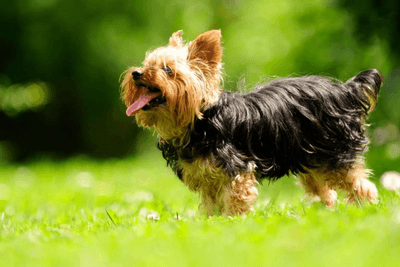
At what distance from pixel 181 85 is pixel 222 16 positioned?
1075cm

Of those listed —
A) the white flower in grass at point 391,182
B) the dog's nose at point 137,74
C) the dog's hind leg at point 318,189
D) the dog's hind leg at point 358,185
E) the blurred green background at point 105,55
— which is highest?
the dog's nose at point 137,74

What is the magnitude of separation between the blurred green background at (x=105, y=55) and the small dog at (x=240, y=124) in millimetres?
3077

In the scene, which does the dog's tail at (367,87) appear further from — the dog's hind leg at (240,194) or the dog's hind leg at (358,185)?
the dog's hind leg at (240,194)

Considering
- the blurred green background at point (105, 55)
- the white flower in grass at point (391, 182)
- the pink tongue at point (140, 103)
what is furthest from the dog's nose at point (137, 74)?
the blurred green background at point (105, 55)

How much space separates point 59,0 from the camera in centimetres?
1385

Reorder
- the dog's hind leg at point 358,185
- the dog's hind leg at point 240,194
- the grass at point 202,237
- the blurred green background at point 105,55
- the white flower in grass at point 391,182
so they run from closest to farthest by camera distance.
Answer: the grass at point 202,237 → the dog's hind leg at point 240,194 → the dog's hind leg at point 358,185 → the white flower in grass at point 391,182 → the blurred green background at point 105,55

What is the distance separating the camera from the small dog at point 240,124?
4.46 m

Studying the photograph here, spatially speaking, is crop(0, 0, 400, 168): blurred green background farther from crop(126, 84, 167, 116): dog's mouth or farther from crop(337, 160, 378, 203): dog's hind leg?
crop(126, 84, 167, 116): dog's mouth

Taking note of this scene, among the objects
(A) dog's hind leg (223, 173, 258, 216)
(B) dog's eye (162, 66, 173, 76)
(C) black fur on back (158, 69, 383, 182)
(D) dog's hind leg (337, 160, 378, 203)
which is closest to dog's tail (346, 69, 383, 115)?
(C) black fur on back (158, 69, 383, 182)

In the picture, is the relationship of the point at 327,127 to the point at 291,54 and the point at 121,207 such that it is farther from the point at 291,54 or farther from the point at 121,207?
the point at 291,54

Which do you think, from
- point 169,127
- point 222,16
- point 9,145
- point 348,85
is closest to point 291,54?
point 348,85

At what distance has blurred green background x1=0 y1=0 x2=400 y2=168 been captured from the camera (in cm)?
855

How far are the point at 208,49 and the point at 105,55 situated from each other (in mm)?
9602

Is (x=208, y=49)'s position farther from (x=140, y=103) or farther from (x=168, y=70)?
(x=140, y=103)
